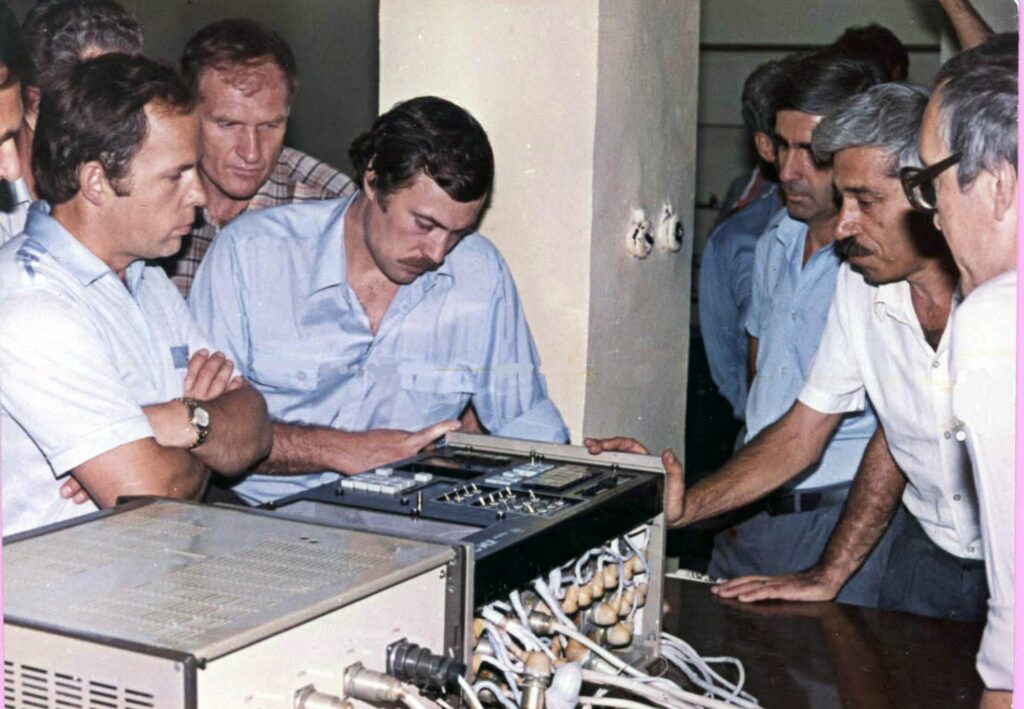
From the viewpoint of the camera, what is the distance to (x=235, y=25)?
2.54 meters

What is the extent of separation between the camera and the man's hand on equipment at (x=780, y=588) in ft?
5.72

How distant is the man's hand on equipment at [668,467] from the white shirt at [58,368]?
1.88 ft

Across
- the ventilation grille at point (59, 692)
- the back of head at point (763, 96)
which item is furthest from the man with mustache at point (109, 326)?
the back of head at point (763, 96)

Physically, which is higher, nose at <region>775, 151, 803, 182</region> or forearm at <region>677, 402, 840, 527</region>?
nose at <region>775, 151, 803, 182</region>

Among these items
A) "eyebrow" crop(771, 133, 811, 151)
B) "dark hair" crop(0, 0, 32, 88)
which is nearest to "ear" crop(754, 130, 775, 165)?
"eyebrow" crop(771, 133, 811, 151)

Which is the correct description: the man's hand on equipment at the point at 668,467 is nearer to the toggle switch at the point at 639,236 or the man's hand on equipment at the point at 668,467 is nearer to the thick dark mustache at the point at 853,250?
the thick dark mustache at the point at 853,250

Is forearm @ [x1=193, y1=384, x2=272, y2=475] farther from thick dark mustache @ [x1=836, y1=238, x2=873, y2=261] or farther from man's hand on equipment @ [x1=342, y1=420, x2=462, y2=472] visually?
thick dark mustache @ [x1=836, y1=238, x2=873, y2=261]

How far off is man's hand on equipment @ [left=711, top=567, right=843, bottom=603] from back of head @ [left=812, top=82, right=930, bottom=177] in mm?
708

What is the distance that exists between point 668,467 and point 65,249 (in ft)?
2.86

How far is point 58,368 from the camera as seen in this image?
4.85 feet

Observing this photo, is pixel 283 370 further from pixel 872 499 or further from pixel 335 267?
pixel 872 499

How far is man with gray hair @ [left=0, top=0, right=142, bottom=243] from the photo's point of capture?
189 centimetres

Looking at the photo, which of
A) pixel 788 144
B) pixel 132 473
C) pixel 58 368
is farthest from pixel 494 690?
pixel 788 144

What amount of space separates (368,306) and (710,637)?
1.00m
